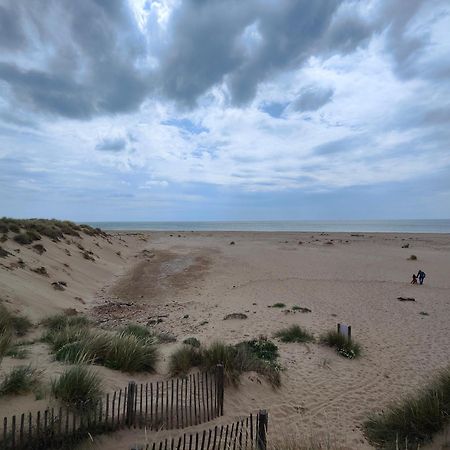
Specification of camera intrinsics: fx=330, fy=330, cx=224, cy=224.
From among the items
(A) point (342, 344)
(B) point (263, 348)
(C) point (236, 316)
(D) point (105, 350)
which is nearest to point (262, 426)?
(D) point (105, 350)

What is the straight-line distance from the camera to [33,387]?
4.83 meters

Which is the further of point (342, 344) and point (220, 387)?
point (342, 344)

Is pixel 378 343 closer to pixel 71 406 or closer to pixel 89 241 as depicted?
pixel 71 406

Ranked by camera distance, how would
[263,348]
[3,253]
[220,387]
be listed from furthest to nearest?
[3,253], [263,348], [220,387]

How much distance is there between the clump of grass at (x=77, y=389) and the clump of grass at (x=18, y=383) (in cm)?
32

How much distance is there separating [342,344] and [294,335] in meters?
1.45

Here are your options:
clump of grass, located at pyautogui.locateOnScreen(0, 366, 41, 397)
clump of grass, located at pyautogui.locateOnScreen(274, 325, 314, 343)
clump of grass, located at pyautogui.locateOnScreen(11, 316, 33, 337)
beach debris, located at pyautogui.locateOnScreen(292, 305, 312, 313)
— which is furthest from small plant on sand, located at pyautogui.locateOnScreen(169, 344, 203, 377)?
beach debris, located at pyautogui.locateOnScreen(292, 305, 312, 313)

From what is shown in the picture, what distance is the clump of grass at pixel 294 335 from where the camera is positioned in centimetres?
1008

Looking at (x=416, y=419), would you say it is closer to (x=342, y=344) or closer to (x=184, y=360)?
(x=184, y=360)

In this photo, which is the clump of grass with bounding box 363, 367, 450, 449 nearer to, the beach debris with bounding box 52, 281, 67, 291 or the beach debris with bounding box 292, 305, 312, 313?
the beach debris with bounding box 292, 305, 312, 313

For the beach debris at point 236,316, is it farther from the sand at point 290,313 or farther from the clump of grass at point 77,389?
the clump of grass at point 77,389

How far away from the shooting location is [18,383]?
187 inches

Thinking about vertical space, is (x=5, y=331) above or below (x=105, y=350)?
above

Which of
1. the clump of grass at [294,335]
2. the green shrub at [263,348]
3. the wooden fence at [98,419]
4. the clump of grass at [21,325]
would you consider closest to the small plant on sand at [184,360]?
the wooden fence at [98,419]
